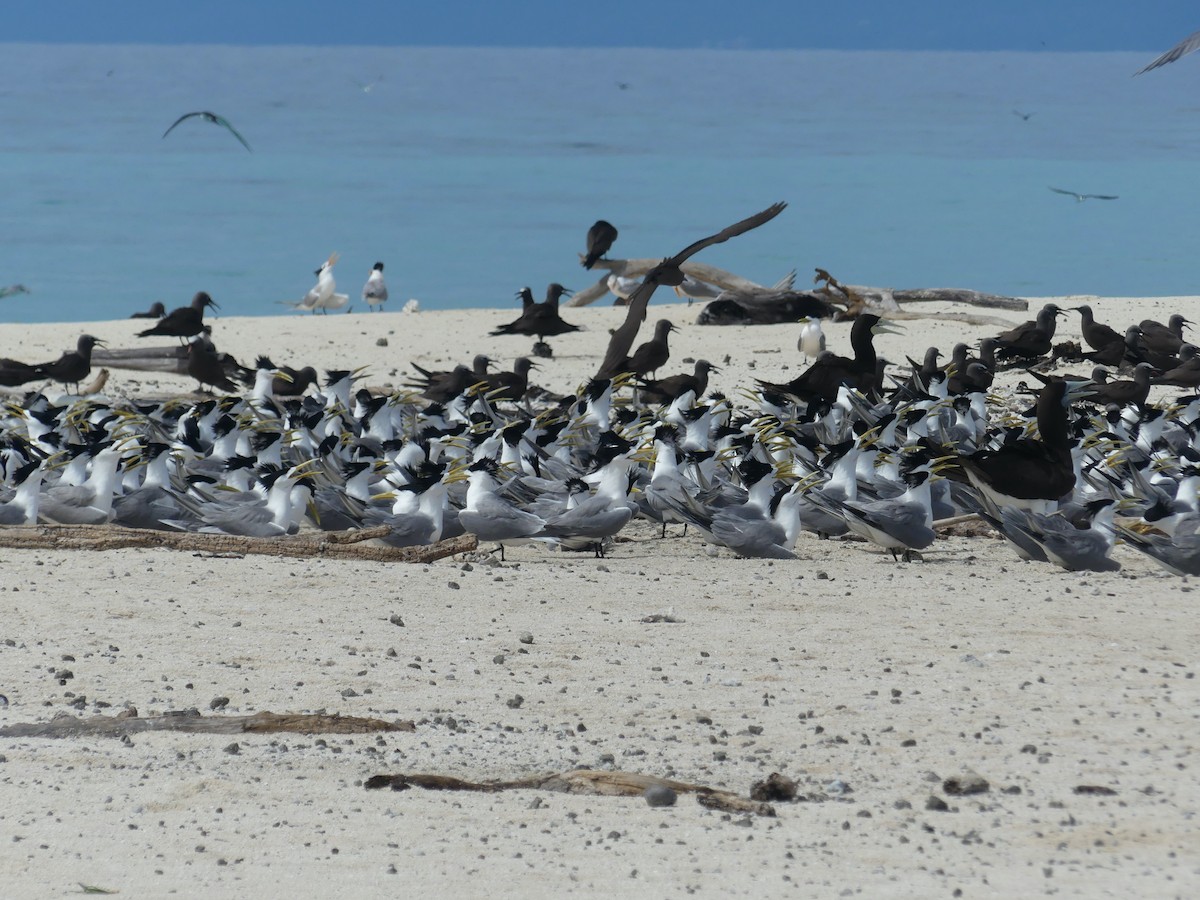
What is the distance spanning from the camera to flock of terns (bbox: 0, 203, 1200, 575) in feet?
31.2

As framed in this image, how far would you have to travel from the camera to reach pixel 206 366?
1526 centimetres

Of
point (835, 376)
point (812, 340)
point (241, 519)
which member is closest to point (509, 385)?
point (835, 376)

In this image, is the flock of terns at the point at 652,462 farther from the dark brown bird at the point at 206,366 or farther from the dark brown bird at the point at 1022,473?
the dark brown bird at the point at 206,366

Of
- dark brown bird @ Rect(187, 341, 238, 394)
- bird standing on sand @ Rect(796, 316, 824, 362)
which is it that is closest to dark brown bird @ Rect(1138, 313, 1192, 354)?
bird standing on sand @ Rect(796, 316, 824, 362)

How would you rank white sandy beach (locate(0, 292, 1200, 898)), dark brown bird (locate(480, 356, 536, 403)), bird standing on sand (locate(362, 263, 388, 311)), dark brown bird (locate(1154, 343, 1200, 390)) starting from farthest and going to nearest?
1. bird standing on sand (locate(362, 263, 388, 311))
2. dark brown bird (locate(1154, 343, 1200, 390))
3. dark brown bird (locate(480, 356, 536, 403))
4. white sandy beach (locate(0, 292, 1200, 898))

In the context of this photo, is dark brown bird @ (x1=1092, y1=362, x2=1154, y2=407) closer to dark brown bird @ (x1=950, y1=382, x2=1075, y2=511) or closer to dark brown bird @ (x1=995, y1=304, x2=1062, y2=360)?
dark brown bird @ (x1=995, y1=304, x2=1062, y2=360)

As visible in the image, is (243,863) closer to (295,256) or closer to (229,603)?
(229,603)

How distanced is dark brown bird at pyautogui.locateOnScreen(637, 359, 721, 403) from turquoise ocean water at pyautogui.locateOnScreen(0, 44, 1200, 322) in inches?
584

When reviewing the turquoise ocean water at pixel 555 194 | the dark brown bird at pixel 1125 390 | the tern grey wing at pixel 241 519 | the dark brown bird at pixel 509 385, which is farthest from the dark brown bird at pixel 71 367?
the turquoise ocean water at pixel 555 194

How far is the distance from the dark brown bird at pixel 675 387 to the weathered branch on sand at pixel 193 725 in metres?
7.52

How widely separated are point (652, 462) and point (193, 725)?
553 centimetres

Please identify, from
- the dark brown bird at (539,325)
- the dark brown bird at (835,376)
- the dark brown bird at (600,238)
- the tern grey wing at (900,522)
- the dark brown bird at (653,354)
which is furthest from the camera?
the dark brown bird at (600,238)

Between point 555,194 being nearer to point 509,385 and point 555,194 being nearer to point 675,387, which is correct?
point 509,385

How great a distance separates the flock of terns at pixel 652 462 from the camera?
951cm
